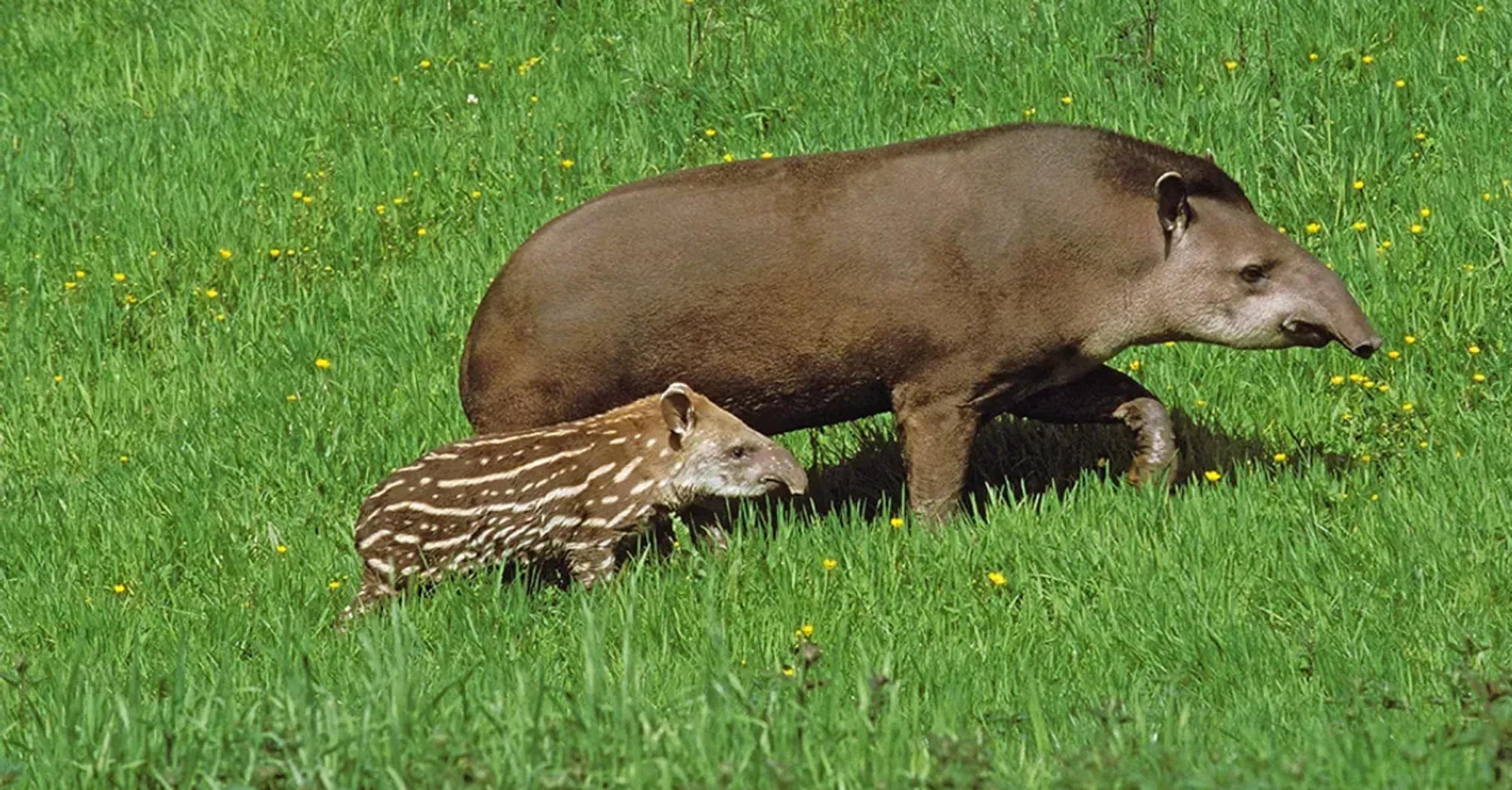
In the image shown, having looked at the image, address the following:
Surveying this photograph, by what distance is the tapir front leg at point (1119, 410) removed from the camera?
26.4 feet

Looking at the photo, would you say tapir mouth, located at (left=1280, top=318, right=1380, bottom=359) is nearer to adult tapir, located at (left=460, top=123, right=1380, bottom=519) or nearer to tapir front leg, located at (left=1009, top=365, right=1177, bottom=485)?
adult tapir, located at (left=460, top=123, right=1380, bottom=519)

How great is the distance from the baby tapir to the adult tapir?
0.76 feet

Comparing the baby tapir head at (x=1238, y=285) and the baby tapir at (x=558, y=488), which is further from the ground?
the baby tapir head at (x=1238, y=285)

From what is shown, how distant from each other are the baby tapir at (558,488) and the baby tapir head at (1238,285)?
1590 millimetres

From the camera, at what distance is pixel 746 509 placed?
7891 mm

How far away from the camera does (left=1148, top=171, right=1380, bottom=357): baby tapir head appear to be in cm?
795

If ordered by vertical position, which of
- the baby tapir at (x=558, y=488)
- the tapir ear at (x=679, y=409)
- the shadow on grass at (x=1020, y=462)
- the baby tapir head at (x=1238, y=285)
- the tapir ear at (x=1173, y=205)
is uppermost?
the tapir ear at (x=1173, y=205)

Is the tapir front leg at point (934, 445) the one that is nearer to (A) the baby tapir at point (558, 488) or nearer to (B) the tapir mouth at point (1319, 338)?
(A) the baby tapir at point (558, 488)

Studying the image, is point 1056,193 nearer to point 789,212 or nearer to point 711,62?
point 789,212

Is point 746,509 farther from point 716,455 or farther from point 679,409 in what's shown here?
point 679,409

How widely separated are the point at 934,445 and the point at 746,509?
0.73m

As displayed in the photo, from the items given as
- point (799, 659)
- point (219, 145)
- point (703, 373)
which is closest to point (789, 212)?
point (703, 373)

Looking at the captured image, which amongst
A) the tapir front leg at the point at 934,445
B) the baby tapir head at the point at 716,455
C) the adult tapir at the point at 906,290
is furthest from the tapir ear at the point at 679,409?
the tapir front leg at the point at 934,445

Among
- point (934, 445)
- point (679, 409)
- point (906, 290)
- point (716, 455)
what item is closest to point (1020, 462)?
point (934, 445)
